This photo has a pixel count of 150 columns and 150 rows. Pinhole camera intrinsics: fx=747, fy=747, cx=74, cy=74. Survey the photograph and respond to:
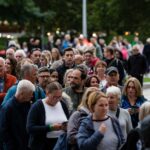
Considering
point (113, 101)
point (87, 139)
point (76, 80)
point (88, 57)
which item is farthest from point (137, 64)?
point (87, 139)

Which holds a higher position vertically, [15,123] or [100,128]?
[100,128]

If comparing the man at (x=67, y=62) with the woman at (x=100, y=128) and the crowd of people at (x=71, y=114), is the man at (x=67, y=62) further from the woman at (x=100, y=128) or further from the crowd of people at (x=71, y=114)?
the woman at (x=100, y=128)

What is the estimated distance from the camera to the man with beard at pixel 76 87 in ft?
38.1

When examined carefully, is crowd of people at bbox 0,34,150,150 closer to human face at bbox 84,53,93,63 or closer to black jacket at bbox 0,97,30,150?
black jacket at bbox 0,97,30,150

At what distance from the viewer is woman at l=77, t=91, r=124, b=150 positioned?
342 inches

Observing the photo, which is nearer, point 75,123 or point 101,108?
point 101,108

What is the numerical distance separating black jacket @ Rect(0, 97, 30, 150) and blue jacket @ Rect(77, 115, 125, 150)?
197 centimetres

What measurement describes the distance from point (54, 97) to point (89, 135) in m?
1.49

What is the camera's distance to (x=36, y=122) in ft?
33.2

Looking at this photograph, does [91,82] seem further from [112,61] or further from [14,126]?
[112,61]


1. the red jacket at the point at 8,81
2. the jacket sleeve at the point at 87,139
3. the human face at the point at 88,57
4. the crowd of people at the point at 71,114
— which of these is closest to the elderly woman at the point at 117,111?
the crowd of people at the point at 71,114

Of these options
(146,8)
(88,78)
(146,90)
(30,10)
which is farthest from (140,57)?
(146,8)

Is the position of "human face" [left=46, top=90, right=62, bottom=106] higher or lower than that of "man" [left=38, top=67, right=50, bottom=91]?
lower

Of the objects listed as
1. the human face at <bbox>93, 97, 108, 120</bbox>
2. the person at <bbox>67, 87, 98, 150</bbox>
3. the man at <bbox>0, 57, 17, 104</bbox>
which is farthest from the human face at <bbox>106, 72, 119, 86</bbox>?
the human face at <bbox>93, 97, 108, 120</bbox>
